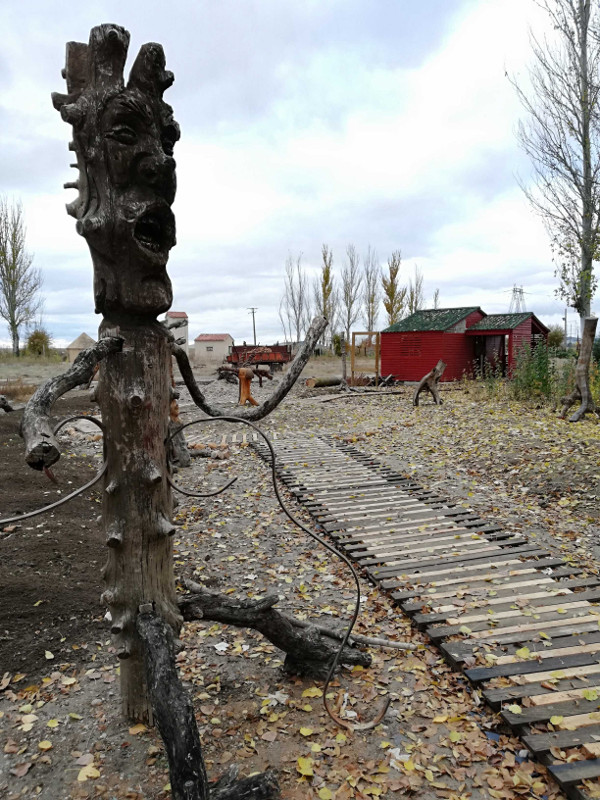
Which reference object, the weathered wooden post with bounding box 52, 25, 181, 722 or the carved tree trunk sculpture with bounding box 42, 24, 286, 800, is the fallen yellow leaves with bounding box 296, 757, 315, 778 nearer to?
the carved tree trunk sculpture with bounding box 42, 24, 286, 800

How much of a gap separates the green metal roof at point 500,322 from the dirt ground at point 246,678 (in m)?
15.5

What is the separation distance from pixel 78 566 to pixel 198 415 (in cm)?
887

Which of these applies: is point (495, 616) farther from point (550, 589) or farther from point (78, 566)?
point (78, 566)

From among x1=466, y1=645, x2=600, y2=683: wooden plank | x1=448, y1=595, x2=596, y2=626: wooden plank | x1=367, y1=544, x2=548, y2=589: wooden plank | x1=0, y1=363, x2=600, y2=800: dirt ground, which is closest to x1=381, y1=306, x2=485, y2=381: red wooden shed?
x1=0, y1=363, x2=600, y2=800: dirt ground

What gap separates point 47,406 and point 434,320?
22.1 m

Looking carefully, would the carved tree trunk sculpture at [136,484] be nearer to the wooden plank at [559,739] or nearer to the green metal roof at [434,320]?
the wooden plank at [559,739]

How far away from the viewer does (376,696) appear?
3066 millimetres

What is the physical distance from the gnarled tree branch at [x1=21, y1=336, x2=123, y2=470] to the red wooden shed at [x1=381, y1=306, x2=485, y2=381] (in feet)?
67.9

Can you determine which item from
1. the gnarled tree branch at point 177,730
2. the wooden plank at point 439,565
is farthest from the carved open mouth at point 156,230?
the wooden plank at point 439,565

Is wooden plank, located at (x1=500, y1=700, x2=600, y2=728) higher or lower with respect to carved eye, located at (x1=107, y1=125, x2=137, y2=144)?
lower

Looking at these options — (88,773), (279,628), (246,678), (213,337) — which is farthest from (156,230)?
(213,337)

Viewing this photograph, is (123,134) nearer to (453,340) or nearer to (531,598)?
(531,598)

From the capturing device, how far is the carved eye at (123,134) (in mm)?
2164

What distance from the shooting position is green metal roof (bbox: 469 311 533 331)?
21.5 meters
